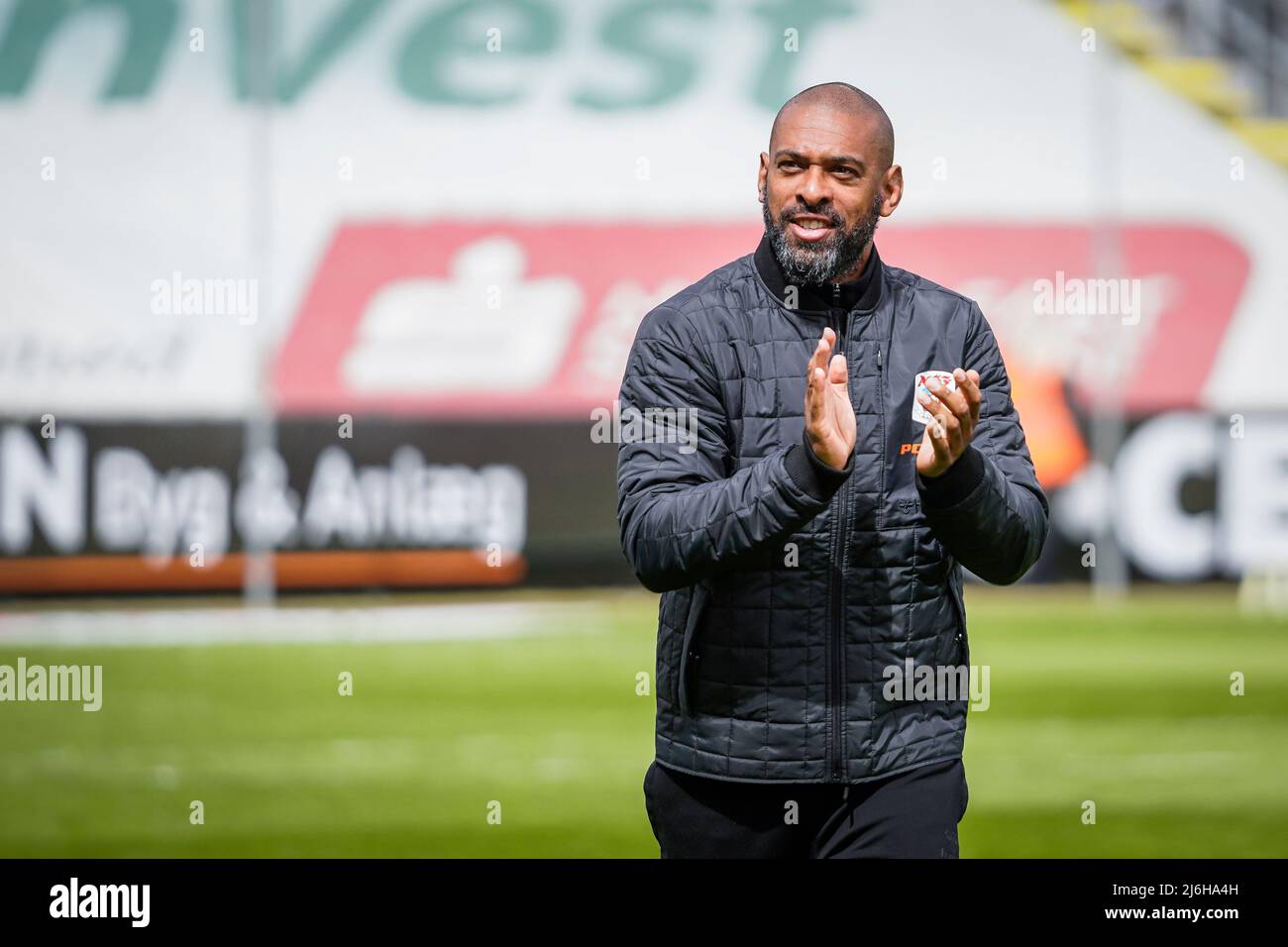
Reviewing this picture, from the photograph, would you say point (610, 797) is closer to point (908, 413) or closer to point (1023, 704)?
point (1023, 704)

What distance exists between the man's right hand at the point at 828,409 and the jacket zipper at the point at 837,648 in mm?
112

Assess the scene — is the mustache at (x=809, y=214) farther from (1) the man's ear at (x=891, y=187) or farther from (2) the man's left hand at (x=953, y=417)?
(2) the man's left hand at (x=953, y=417)

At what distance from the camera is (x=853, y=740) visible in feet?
9.00

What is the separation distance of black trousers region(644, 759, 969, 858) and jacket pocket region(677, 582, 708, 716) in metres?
0.14

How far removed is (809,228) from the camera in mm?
2779

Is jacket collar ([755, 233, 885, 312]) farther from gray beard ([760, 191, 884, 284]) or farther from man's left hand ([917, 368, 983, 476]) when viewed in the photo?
man's left hand ([917, 368, 983, 476])

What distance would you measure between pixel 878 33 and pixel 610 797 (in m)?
8.44

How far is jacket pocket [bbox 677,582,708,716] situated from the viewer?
9.18 feet

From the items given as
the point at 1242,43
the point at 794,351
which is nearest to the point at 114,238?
the point at 1242,43

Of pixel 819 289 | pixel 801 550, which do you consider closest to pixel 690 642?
pixel 801 550

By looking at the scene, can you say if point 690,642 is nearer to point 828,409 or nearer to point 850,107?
point 828,409

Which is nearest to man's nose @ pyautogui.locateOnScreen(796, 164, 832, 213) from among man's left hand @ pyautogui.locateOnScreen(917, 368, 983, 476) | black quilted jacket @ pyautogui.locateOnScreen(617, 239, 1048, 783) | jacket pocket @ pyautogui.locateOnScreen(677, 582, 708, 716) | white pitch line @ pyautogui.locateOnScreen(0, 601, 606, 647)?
black quilted jacket @ pyautogui.locateOnScreen(617, 239, 1048, 783)

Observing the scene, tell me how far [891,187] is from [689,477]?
2.03ft

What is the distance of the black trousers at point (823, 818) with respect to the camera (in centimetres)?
276
